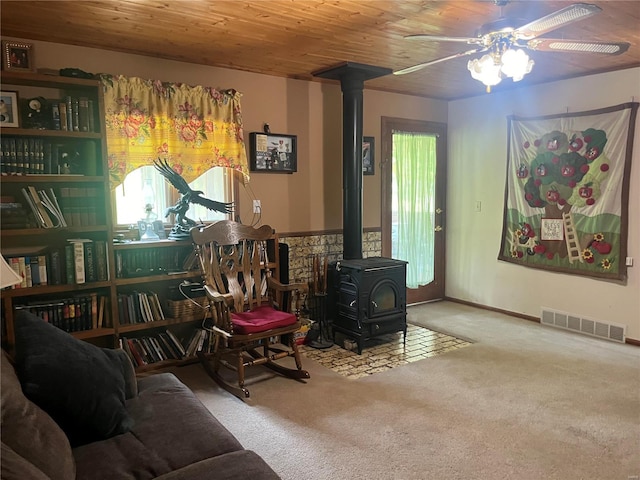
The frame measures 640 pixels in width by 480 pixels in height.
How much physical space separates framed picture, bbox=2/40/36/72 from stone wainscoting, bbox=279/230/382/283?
229 cm

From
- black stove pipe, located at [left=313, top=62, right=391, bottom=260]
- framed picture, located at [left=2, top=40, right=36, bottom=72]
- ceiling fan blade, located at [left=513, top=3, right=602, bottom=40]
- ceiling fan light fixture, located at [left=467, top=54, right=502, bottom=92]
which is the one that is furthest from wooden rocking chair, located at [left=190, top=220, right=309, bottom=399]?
ceiling fan blade, located at [left=513, top=3, right=602, bottom=40]

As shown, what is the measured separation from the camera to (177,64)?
376 centimetres

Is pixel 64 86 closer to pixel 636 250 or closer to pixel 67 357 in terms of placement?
pixel 67 357

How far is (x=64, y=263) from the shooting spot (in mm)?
3137

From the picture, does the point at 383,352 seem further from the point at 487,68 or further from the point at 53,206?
the point at 53,206

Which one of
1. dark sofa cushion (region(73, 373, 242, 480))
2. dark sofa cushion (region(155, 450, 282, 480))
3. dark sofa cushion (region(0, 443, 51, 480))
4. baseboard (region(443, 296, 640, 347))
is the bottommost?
baseboard (region(443, 296, 640, 347))

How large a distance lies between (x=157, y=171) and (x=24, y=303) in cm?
131

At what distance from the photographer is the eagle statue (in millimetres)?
3598

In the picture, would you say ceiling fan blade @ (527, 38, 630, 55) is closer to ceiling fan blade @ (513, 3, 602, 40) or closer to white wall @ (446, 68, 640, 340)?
ceiling fan blade @ (513, 3, 602, 40)

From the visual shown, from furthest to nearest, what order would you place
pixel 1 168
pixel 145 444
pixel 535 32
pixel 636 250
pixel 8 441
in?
pixel 636 250
pixel 1 168
pixel 535 32
pixel 145 444
pixel 8 441

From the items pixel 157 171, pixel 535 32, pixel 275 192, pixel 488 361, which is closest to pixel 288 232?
pixel 275 192

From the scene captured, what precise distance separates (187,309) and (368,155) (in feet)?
7.99

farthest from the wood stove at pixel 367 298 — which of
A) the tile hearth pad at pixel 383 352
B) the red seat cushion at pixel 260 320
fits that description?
the red seat cushion at pixel 260 320

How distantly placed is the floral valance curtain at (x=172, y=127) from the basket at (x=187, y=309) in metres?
0.95
